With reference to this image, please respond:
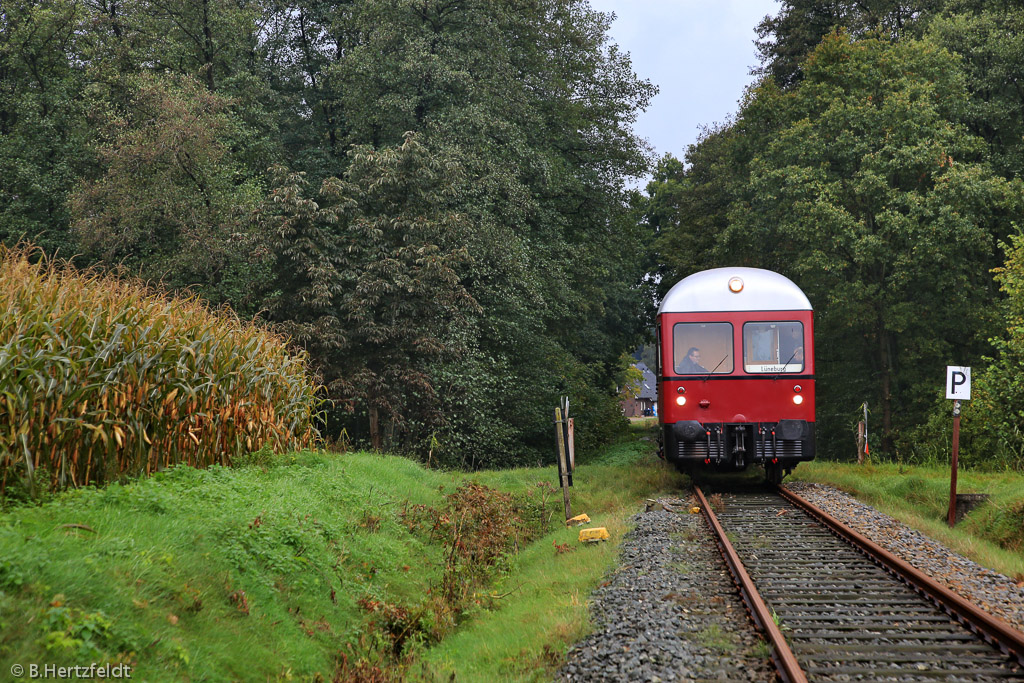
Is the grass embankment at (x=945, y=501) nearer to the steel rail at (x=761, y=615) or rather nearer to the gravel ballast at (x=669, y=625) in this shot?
the steel rail at (x=761, y=615)

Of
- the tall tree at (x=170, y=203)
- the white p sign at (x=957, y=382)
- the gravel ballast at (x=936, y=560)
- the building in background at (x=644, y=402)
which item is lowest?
the building in background at (x=644, y=402)

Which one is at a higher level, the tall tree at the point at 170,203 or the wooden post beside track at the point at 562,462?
the tall tree at the point at 170,203

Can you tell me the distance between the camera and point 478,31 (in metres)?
23.1

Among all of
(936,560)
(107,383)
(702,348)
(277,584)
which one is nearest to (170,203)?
(702,348)

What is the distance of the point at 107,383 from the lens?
691 cm

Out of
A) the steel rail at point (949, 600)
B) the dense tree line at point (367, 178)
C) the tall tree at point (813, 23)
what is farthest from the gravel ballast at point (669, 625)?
the tall tree at point (813, 23)

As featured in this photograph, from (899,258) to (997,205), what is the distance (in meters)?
2.80

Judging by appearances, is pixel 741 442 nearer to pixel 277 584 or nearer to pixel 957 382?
pixel 957 382

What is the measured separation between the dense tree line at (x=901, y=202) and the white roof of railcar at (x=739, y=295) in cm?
869

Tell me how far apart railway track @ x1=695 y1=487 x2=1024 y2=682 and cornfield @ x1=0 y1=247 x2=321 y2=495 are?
→ 564cm

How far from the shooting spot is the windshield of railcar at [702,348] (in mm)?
12773

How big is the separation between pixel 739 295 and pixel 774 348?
101cm

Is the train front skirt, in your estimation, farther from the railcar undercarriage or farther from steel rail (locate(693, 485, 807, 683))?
steel rail (locate(693, 485, 807, 683))

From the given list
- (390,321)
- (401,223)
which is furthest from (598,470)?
(401,223)
